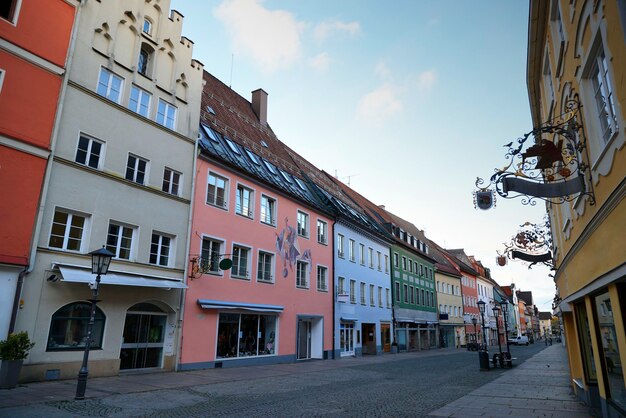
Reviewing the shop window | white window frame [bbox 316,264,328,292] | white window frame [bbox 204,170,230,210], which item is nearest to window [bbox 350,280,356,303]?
white window frame [bbox 316,264,328,292]

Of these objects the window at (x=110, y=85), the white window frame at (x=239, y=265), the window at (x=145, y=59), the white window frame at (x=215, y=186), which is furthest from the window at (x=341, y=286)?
the window at (x=110, y=85)

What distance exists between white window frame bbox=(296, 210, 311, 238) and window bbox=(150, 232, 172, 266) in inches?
397

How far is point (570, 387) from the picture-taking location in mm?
14555

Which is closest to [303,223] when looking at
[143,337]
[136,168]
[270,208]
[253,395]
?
[270,208]

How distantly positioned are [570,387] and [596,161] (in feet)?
39.4

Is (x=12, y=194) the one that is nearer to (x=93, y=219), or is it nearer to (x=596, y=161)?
(x=93, y=219)

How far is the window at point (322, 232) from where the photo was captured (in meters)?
29.0

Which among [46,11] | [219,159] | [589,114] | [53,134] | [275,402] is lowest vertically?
[275,402]

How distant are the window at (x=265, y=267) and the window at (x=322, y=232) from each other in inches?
229

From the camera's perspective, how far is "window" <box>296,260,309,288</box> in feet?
85.4

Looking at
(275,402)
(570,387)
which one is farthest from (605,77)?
(570,387)

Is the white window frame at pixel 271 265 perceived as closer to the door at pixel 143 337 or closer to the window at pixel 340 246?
the door at pixel 143 337

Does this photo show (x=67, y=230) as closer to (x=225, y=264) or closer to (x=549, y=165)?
(x=225, y=264)

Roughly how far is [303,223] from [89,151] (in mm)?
14244
